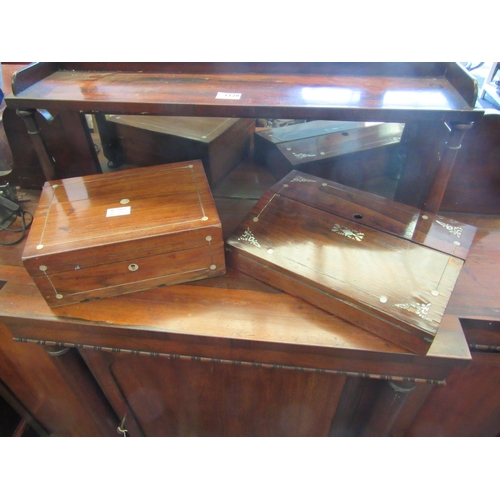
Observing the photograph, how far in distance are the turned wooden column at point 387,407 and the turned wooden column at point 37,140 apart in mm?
1047

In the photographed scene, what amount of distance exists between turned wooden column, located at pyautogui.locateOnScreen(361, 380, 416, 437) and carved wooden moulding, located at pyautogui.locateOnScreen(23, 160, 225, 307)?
0.50 meters

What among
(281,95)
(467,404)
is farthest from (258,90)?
(467,404)

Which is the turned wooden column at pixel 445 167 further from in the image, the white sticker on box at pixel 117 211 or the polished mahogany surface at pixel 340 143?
the white sticker on box at pixel 117 211

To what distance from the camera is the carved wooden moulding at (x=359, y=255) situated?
2.32ft

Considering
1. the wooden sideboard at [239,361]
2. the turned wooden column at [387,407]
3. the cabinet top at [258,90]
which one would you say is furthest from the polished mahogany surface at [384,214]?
the turned wooden column at [387,407]

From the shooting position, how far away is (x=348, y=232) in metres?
0.84

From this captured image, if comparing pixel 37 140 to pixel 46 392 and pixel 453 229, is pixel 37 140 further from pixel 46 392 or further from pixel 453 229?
pixel 453 229

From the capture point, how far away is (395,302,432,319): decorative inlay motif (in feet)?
2.24

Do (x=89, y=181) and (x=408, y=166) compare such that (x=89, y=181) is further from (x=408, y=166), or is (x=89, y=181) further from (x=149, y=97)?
(x=408, y=166)

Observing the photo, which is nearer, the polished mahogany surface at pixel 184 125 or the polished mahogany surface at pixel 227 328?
the polished mahogany surface at pixel 227 328

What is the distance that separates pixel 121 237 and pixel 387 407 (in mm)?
783

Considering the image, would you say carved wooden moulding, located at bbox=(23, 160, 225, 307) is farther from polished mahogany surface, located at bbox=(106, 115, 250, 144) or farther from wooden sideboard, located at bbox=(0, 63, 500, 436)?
polished mahogany surface, located at bbox=(106, 115, 250, 144)

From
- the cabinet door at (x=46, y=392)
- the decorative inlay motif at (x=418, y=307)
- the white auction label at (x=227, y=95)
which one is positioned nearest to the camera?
the decorative inlay motif at (x=418, y=307)

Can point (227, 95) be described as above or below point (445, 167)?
above
